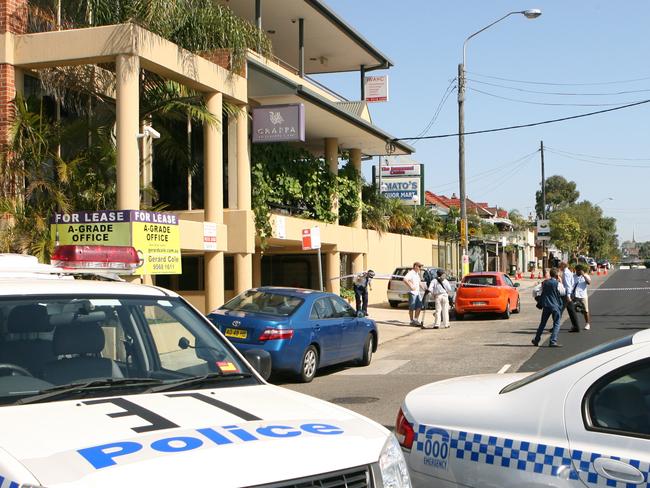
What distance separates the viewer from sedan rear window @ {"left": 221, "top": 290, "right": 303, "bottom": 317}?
1274 centimetres

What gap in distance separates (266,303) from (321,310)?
100 centimetres

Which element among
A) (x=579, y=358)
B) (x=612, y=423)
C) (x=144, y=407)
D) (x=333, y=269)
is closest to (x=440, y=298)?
(x=333, y=269)

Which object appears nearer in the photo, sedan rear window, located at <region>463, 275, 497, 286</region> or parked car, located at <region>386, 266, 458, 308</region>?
sedan rear window, located at <region>463, 275, 497, 286</region>

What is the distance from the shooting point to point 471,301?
2545 cm

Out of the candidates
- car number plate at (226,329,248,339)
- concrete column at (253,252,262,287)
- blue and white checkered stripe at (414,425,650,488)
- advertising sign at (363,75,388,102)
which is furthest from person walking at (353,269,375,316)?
blue and white checkered stripe at (414,425,650,488)

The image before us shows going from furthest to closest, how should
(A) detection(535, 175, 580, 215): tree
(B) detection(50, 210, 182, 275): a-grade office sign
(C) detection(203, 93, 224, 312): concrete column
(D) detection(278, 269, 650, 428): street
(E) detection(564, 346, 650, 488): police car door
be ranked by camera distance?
1. (A) detection(535, 175, 580, 215): tree
2. (C) detection(203, 93, 224, 312): concrete column
3. (B) detection(50, 210, 182, 275): a-grade office sign
4. (D) detection(278, 269, 650, 428): street
5. (E) detection(564, 346, 650, 488): police car door

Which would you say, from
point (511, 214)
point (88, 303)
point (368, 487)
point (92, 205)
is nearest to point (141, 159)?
point (92, 205)

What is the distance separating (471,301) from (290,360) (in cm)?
1415

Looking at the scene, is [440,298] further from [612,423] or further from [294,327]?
[612,423]

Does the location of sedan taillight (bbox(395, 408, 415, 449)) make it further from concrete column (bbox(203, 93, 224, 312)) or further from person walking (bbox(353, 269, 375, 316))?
person walking (bbox(353, 269, 375, 316))

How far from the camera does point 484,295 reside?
83.3 ft

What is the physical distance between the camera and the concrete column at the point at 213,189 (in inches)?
726

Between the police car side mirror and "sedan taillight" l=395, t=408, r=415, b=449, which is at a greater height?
the police car side mirror

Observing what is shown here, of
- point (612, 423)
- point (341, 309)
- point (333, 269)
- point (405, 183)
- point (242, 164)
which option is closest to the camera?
point (612, 423)
